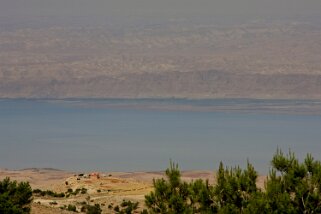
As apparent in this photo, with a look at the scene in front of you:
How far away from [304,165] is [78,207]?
14.5m

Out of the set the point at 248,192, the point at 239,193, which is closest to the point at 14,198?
the point at 239,193

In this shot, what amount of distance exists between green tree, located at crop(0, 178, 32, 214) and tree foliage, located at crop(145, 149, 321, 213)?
16.6 ft

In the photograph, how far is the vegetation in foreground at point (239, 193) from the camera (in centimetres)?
3644

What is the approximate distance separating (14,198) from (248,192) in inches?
375

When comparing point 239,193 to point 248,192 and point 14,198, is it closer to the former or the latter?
point 248,192

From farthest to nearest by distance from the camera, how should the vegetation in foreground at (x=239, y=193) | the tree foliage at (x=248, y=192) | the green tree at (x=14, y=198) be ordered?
Result: the green tree at (x=14, y=198), the vegetation in foreground at (x=239, y=193), the tree foliage at (x=248, y=192)

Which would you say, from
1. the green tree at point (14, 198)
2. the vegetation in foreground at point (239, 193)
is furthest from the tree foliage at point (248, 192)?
the green tree at point (14, 198)

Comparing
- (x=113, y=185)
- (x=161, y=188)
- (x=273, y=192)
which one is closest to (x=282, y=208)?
(x=273, y=192)

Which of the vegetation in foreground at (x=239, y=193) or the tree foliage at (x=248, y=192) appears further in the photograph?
the vegetation in foreground at (x=239, y=193)

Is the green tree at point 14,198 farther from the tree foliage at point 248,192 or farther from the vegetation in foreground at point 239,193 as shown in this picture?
the tree foliage at point 248,192

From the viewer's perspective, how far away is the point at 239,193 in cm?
3847

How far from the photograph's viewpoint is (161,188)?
39.5 metres

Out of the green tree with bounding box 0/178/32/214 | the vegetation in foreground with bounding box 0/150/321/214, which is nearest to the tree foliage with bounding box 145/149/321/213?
the vegetation in foreground with bounding box 0/150/321/214

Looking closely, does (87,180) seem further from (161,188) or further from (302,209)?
(302,209)
